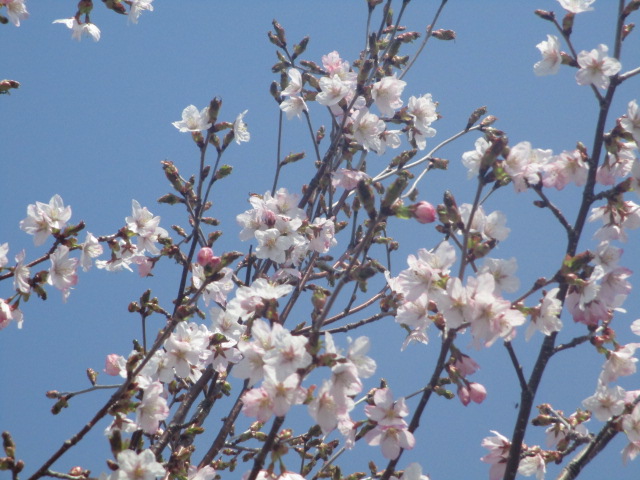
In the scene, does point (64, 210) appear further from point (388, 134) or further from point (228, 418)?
point (388, 134)

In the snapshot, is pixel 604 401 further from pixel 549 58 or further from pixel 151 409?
pixel 151 409

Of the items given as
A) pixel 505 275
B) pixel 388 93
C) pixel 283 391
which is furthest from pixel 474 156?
pixel 283 391

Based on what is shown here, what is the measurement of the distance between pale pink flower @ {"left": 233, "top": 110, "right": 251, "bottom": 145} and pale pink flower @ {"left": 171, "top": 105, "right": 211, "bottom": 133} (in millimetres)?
149

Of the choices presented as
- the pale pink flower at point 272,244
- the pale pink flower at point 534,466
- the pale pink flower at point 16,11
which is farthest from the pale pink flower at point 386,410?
the pale pink flower at point 16,11

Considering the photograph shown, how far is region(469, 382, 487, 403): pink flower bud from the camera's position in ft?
6.06

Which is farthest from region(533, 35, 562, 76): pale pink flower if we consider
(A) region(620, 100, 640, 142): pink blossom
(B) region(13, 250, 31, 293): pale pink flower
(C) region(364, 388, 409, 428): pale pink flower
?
(B) region(13, 250, 31, 293): pale pink flower

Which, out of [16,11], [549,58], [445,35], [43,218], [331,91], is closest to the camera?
[549,58]

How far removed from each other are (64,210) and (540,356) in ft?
6.42

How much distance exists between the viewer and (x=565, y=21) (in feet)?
7.37

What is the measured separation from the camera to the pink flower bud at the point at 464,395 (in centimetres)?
185

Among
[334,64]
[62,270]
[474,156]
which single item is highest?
[334,64]

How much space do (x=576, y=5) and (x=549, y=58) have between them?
222mm

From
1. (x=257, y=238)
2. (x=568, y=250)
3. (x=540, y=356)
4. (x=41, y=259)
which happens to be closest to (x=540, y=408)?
(x=540, y=356)

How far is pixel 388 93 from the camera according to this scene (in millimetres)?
2854
